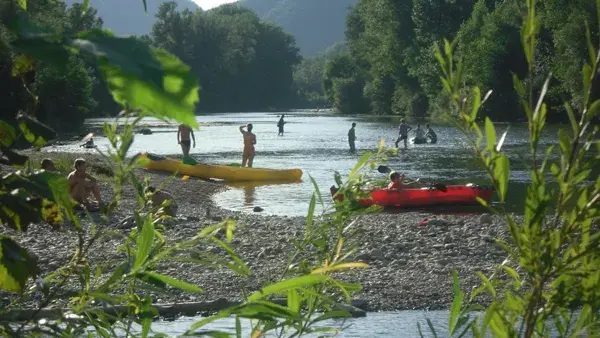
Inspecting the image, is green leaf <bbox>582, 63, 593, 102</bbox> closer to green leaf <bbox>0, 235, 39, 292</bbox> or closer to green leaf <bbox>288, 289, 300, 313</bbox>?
green leaf <bbox>288, 289, 300, 313</bbox>

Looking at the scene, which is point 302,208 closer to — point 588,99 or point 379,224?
point 379,224

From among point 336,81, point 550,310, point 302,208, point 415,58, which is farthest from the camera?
point 336,81

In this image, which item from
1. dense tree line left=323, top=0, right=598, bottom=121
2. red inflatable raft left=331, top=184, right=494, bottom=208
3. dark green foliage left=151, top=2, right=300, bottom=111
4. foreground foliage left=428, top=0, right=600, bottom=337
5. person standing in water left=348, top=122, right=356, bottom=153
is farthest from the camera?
dark green foliage left=151, top=2, right=300, bottom=111

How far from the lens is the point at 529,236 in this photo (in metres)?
1.40

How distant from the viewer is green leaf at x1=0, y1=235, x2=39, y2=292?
137 cm

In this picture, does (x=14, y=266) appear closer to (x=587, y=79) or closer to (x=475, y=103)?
(x=475, y=103)

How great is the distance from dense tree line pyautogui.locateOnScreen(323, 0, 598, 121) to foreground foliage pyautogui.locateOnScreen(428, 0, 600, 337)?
30.0 meters

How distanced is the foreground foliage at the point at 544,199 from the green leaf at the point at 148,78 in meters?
0.54

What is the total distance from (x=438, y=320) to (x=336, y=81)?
9490cm

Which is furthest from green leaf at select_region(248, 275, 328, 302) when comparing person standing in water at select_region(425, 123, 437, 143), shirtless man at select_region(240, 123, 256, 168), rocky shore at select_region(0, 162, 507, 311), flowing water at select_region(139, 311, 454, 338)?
person standing in water at select_region(425, 123, 437, 143)

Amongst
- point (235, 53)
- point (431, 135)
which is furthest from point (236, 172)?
point (235, 53)

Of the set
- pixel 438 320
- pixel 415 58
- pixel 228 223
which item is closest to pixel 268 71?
pixel 415 58

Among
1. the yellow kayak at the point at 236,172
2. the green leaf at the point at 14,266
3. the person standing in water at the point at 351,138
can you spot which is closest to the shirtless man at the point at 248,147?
the yellow kayak at the point at 236,172

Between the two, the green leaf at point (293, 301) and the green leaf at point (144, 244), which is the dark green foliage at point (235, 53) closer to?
the green leaf at point (293, 301)
